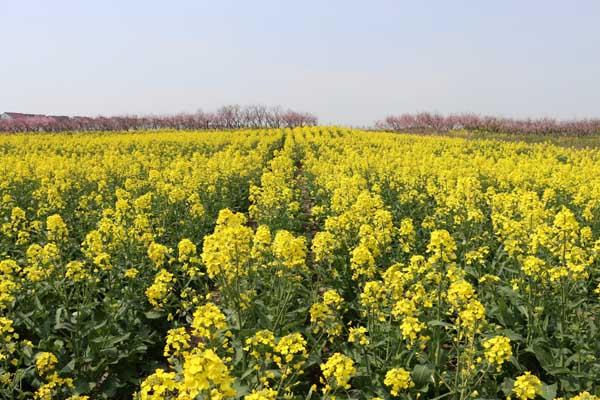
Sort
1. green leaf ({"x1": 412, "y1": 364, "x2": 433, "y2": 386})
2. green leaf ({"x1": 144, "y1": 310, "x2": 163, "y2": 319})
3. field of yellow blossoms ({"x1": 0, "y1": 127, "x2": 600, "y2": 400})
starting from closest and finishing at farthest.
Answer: field of yellow blossoms ({"x1": 0, "y1": 127, "x2": 600, "y2": 400})
green leaf ({"x1": 412, "y1": 364, "x2": 433, "y2": 386})
green leaf ({"x1": 144, "y1": 310, "x2": 163, "y2": 319})

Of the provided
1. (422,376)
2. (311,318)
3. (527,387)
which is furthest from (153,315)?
(527,387)

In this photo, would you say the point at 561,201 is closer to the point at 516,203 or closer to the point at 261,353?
the point at 516,203

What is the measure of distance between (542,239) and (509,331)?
3.62 feet

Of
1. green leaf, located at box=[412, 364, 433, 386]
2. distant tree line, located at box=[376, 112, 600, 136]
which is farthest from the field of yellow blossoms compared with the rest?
distant tree line, located at box=[376, 112, 600, 136]

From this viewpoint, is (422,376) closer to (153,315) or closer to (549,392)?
(549,392)

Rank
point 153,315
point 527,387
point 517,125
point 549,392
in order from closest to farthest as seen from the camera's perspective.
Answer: point 527,387, point 549,392, point 153,315, point 517,125

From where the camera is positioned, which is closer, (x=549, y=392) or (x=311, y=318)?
(x=549, y=392)

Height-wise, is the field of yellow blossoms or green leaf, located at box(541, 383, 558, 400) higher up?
the field of yellow blossoms

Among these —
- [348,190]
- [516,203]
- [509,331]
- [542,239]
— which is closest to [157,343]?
[509,331]

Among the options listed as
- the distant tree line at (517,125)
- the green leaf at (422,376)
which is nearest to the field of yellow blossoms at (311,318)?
the green leaf at (422,376)

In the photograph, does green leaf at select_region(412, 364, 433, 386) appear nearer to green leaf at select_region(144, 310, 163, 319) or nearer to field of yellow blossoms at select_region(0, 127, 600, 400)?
field of yellow blossoms at select_region(0, 127, 600, 400)

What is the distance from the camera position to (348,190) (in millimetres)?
9375

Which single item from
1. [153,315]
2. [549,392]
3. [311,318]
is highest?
[311,318]

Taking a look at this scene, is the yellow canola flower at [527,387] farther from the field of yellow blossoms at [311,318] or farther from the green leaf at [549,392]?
the green leaf at [549,392]
